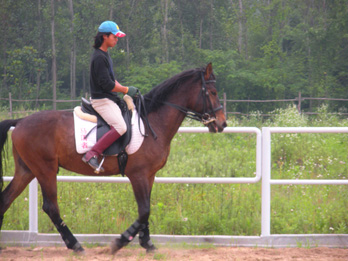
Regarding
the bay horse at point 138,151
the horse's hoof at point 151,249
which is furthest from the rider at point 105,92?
the horse's hoof at point 151,249

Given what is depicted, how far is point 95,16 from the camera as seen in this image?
122 feet

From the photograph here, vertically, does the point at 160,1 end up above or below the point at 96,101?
above

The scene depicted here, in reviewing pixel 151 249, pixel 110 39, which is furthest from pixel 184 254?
pixel 110 39

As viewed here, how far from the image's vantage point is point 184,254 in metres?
5.41

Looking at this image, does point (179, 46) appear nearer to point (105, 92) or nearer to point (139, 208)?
point (105, 92)

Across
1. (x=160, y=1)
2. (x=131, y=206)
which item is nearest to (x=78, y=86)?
(x=160, y=1)

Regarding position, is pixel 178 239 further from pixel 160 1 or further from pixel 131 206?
pixel 160 1

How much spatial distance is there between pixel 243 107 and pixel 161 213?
28.4m

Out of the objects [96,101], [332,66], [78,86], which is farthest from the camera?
[78,86]

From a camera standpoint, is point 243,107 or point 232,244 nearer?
point 232,244

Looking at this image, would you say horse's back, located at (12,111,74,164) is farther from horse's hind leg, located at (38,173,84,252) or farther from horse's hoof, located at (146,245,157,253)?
horse's hoof, located at (146,245,157,253)

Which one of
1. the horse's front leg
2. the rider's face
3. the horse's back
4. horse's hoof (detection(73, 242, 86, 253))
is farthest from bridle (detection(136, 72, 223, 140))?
horse's hoof (detection(73, 242, 86, 253))

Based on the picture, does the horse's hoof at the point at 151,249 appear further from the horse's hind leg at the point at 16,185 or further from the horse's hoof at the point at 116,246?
the horse's hind leg at the point at 16,185

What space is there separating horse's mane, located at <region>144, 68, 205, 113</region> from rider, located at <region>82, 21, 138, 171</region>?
0.27m
